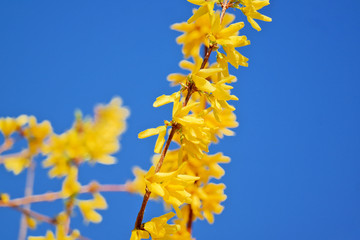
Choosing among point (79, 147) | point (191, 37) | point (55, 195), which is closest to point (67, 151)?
point (79, 147)

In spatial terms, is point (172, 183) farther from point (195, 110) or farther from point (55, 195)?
point (55, 195)

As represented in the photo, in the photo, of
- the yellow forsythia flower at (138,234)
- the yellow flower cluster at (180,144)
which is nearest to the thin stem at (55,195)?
the yellow flower cluster at (180,144)

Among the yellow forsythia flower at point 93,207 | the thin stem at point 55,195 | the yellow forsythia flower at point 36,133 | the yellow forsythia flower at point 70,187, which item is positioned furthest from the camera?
the yellow forsythia flower at point 36,133

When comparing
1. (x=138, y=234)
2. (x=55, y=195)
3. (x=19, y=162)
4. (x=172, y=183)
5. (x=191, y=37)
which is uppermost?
(x=191, y=37)

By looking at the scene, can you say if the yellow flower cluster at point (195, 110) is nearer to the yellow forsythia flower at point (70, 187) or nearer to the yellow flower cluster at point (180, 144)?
the yellow flower cluster at point (180, 144)

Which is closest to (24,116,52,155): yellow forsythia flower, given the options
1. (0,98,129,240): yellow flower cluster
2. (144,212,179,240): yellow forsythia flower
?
(0,98,129,240): yellow flower cluster

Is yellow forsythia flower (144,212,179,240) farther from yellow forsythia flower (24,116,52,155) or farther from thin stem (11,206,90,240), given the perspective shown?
yellow forsythia flower (24,116,52,155)

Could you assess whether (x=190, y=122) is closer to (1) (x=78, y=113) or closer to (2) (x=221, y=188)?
(2) (x=221, y=188)

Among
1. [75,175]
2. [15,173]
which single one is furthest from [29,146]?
[75,175]
